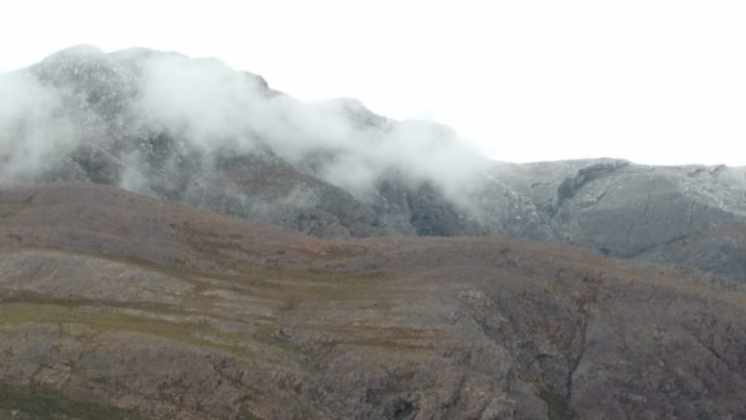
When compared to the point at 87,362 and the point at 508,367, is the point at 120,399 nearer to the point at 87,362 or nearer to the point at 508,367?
Result: the point at 87,362

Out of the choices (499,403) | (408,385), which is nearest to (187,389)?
(408,385)

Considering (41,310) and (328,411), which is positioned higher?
(41,310)

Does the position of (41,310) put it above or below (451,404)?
above

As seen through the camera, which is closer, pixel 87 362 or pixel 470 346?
pixel 87 362

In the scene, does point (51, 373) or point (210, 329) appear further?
point (210, 329)

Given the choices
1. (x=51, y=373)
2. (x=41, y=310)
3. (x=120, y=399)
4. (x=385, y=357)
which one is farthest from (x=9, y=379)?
(x=385, y=357)

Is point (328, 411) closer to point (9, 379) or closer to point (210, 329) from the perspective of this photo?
point (210, 329)

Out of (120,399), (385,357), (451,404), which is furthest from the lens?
(385,357)

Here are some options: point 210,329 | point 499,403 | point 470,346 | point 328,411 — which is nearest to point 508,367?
point 470,346

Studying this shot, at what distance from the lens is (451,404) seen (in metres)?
177

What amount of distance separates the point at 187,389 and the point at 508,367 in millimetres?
65782

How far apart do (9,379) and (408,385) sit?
6613 cm

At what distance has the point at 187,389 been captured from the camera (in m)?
164

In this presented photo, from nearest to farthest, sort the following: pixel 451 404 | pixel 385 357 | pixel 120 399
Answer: pixel 120 399 < pixel 451 404 < pixel 385 357
